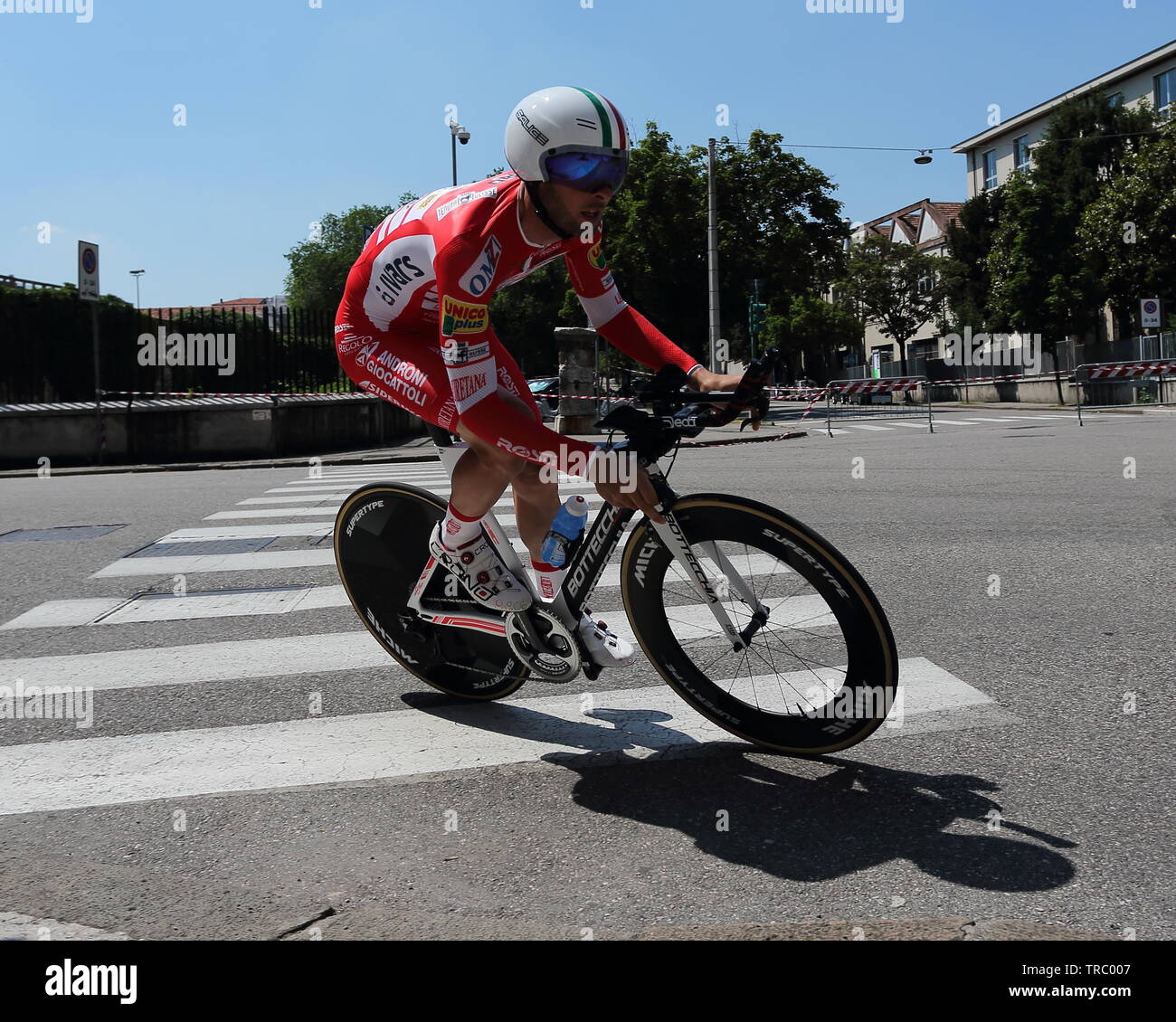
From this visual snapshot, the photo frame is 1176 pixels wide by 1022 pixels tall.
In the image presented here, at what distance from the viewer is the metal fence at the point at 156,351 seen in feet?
65.8

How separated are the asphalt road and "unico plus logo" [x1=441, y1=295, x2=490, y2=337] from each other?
136cm

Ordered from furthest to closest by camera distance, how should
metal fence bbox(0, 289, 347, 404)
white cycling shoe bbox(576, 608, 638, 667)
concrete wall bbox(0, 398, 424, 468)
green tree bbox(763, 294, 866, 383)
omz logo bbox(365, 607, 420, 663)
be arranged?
green tree bbox(763, 294, 866, 383), metal fence bbox(0, 289, 347, 404), concrete wall bbox(0, 398, 424, 468), omz logo bbox(365, 607, 420, 663), white cycling shoe bbox(576, 608, 638, 667)

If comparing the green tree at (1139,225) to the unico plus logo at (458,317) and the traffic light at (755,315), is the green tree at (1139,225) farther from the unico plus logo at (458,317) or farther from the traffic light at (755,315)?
the unico plus logo at (458,317)

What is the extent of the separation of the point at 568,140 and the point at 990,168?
232ft

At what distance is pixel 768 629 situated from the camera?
11.4 ft

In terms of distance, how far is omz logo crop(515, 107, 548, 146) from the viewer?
326 centimetres

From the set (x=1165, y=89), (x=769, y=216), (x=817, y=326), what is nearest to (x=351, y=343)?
(x=769, y=216)

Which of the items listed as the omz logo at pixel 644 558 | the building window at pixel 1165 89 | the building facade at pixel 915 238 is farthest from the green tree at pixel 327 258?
the omz logo at pixel 644 558

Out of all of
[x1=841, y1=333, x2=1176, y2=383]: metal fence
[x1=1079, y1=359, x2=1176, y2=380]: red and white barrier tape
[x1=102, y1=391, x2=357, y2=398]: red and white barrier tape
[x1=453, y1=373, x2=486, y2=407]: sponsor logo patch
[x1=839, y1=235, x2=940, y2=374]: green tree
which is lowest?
[x1=453, y1=373, x2=486, y2=407]: sponsor logo patch

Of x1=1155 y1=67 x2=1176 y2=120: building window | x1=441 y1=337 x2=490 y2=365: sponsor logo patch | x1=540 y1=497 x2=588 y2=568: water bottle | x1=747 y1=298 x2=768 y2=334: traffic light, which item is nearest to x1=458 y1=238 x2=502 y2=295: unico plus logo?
x1=441 y1=337 x2=490 y2=365: sponsor logo patch

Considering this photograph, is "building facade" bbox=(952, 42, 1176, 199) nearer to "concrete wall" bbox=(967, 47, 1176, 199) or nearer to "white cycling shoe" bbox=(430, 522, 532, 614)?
"concrete wall" bbox=(967, 47, 1176, 199)

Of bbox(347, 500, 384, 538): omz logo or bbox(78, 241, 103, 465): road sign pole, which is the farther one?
bbox(78, 241, 103, 465): road sign pole
